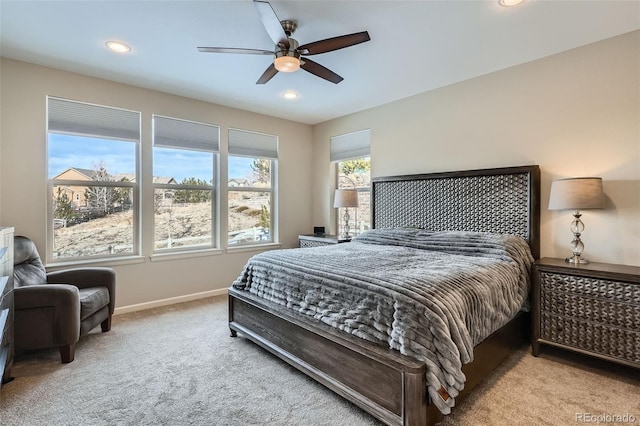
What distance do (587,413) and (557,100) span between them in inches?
99.9

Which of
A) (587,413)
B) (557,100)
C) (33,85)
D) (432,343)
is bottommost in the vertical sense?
(587,413)

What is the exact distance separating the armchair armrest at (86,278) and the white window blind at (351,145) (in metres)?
3.39

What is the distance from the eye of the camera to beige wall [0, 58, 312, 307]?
10.0 ft

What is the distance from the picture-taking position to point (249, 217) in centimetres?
487

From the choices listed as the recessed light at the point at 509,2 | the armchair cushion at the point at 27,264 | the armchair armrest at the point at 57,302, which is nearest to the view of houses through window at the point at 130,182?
the armchair cushion at the point at 27,264

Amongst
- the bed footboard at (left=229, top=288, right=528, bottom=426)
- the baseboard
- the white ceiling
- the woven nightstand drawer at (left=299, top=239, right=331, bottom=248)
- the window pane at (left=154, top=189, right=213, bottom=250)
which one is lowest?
the baseboard

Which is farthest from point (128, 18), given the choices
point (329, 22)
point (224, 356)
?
point (224, 356)

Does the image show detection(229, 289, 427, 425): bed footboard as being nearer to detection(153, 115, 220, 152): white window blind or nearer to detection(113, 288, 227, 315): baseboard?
detection(113, 288, 227, 315): baseboard

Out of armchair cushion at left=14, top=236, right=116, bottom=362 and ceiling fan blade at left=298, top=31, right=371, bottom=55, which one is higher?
ceiling fan blade at left=298, top=31, right=371, bottom=55

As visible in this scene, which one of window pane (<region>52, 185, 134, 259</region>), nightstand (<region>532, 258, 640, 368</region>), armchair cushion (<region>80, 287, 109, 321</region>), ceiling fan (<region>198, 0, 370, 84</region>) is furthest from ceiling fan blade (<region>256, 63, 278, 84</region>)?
nightstand (<region>532, 258, 640, 368</region>)

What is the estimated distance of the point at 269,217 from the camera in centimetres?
511

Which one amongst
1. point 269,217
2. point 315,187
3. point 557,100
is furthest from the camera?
point 315,187

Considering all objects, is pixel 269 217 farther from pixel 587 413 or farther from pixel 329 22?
pixel 587 413

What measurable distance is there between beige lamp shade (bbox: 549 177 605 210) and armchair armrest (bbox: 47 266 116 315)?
4.12 m
